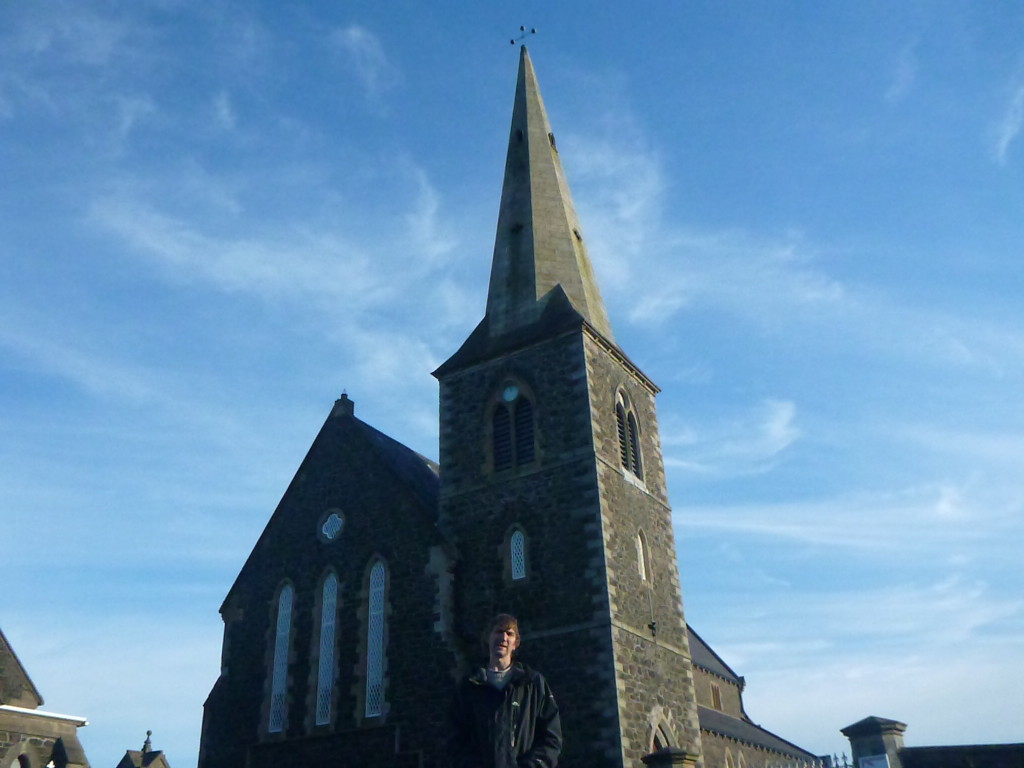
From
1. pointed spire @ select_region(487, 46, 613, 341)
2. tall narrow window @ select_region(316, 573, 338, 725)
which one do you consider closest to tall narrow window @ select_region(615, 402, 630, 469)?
pointed spire @ select_region(487, 46, 613, 341)

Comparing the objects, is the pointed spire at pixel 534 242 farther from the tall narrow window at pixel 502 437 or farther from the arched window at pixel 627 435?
the tall narrow window at pixel 502 437

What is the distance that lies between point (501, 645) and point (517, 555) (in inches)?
670

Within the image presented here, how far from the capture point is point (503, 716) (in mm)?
6105

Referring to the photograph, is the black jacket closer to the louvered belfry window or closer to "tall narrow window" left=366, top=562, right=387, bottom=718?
"tall narrow window" left=366, top=562, right=387, bottom=718

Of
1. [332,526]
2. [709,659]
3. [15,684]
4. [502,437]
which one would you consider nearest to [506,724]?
[15,684]

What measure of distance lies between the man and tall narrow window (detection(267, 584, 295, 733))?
777 inches

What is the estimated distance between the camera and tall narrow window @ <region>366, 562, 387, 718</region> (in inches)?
899

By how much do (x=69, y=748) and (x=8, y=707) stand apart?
1270 mm

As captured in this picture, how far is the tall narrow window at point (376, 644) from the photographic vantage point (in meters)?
22.8

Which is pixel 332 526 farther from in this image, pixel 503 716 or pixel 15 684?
pixel 503 716

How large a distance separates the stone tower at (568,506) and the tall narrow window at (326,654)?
368cm

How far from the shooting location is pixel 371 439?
26500 millimetres

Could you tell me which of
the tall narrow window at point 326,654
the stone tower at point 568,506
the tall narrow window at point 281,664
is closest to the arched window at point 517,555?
the stone tower at point 568,506

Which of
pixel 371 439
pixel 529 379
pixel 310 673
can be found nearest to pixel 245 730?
pixel 310 673
